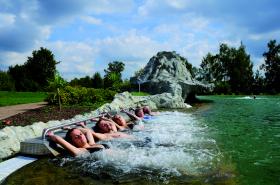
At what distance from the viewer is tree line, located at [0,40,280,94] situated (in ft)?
198

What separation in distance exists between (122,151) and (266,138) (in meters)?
5.26

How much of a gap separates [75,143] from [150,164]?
216 centimetres

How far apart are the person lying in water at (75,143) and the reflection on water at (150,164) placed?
24cm

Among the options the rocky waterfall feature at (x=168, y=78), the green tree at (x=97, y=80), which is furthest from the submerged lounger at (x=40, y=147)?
the green tree at (x=97, y=80)

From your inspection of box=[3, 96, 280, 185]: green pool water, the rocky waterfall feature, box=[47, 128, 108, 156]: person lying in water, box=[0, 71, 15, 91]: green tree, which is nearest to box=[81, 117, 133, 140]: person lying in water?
box=[3, 96, 280, 185]: green pool water

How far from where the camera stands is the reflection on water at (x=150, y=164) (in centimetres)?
639

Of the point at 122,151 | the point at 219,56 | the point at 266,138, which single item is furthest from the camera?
the point at 219,56

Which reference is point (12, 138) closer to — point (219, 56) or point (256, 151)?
point (256, 151)

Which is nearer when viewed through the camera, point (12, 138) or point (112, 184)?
point (112, 184)

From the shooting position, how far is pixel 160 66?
42.3m

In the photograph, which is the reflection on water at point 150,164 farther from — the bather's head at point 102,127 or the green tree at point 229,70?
the green tree at point 229,70

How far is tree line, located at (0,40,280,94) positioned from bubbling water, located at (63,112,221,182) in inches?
1947

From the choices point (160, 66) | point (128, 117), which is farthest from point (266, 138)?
point (160, 66)

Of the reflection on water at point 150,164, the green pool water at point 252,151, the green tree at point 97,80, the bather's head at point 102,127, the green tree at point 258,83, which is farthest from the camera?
the green tree at point 258,83
